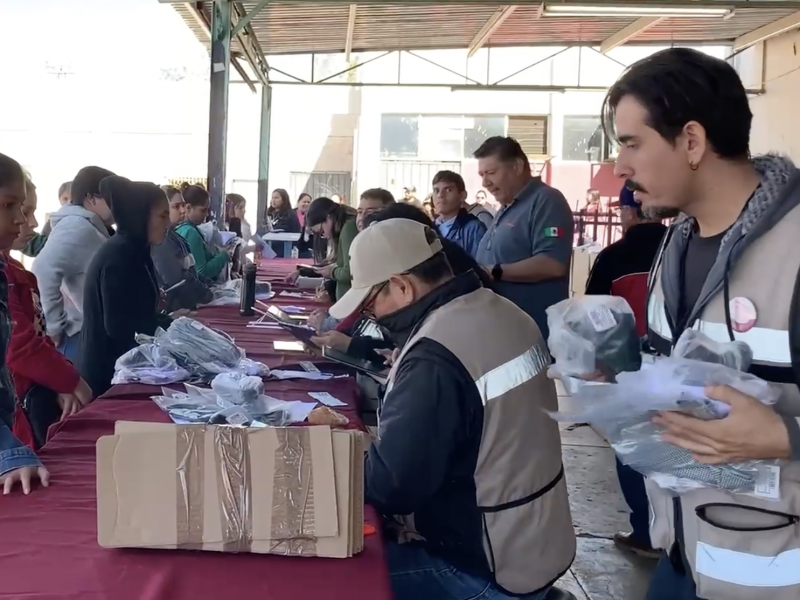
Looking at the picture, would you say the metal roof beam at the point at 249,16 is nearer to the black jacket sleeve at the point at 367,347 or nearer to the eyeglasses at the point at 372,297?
the black jacket sleeve at the point at 367,347

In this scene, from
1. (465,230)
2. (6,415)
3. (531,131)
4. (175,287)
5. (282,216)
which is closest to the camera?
(6,415)

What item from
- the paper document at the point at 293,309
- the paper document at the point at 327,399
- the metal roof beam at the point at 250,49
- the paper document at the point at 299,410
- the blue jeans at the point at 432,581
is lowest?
the blue jeans at the point at 432,581

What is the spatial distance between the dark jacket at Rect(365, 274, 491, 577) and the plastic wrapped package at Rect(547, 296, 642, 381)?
1.16 ft

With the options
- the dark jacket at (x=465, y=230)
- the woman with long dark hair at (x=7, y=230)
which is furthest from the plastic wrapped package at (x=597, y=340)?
the dark jacket at (x=465, y=230)

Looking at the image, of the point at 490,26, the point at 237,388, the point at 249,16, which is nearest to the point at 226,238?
the point at 249,16

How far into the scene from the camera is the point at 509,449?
60.4 inches

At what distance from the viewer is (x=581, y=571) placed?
3.06 m

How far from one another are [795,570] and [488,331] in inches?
25.3

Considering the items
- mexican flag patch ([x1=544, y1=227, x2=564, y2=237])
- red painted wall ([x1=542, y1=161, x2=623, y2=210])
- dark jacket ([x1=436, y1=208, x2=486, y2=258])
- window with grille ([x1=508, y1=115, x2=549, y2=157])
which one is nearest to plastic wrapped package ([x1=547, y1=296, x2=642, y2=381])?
mexican flag patch ([x1=544, y1=227, x2=564, y2=237])

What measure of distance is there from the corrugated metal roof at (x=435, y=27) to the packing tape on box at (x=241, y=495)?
6865 mm

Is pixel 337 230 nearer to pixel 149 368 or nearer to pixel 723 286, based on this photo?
pixel 149 368

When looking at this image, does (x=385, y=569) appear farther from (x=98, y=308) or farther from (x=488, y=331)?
(x=98, y=308)

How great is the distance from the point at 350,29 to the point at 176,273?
5.80 meters

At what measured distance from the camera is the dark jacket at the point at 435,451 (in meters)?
1.46
